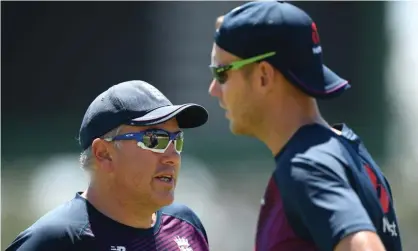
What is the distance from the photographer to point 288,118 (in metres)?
3.02

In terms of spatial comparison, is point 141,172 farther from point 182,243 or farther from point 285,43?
point 285,43

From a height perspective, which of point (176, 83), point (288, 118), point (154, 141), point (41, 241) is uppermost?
point (288, 118)

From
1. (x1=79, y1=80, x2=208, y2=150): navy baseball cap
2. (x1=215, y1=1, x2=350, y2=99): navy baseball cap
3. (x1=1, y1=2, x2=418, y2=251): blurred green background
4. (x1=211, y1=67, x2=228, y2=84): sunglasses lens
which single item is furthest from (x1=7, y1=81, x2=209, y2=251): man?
(x1=1, y1=2, x2=418, y2=251): blurred green background

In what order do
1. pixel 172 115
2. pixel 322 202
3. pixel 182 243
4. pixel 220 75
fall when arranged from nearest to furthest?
pixel 322 202 → pixel 220 75 → pixel 172 115 → pixel 182 243

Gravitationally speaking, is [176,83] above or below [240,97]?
below

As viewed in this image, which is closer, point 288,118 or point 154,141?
point 288,118

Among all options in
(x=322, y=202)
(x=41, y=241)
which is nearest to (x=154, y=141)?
(x=41, y=241)

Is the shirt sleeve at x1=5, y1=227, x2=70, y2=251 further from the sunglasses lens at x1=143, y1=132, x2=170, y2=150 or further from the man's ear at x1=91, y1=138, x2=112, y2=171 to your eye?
the sunglasses lens at x1=143, y1=132, x2=170, y2=150

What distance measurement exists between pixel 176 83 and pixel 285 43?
8080 millimetres

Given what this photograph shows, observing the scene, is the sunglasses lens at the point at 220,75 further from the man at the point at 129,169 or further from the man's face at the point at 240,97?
the man at the point at 129,169

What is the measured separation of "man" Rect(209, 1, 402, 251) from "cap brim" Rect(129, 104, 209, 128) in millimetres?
727

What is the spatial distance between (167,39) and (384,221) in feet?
28.0

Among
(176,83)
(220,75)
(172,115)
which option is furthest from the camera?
(176,83)

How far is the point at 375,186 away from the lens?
9.91 feet
